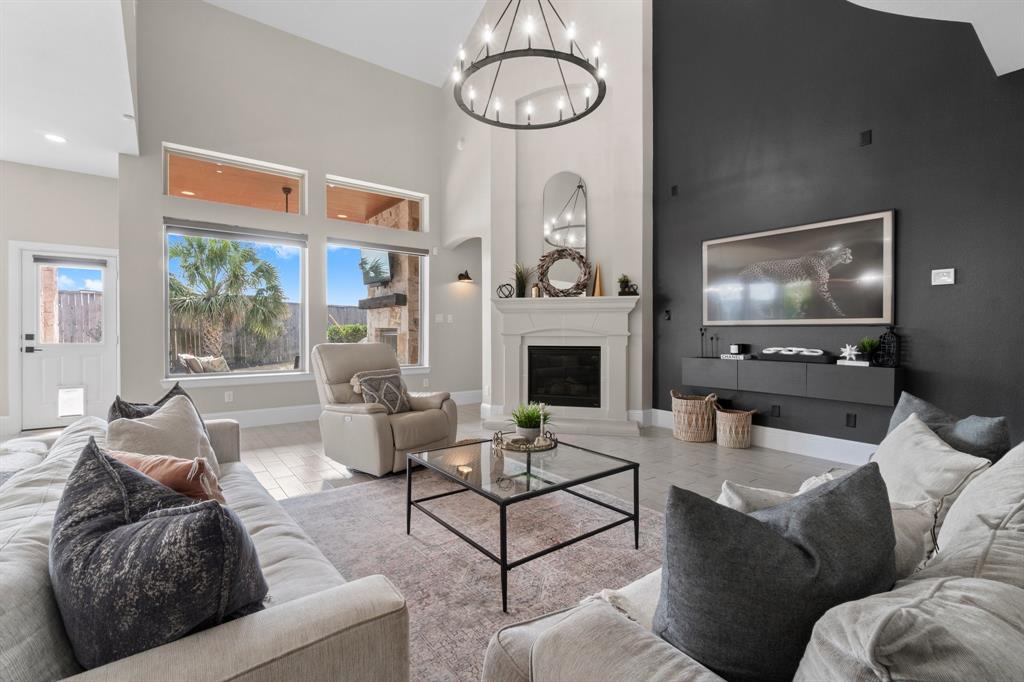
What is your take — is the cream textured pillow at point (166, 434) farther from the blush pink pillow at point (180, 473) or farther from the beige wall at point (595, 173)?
the beige wall at point (595, 173)

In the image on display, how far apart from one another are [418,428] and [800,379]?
316cm

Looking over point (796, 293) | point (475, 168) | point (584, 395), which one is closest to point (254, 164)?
point (475, 168)

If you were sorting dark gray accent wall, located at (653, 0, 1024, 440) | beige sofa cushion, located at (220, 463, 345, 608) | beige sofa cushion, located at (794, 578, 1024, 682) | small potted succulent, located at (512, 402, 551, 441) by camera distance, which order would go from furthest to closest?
1. dark gray accent wall, located at (653, 0, 1024, 440)
2. small potted succulent, located at (512, 402, 551, 441)
3. beige sofa cushion, located at (220, 463, 345, 608)
4. beige sofa cushion, located at (794, 578, 1024, 682)

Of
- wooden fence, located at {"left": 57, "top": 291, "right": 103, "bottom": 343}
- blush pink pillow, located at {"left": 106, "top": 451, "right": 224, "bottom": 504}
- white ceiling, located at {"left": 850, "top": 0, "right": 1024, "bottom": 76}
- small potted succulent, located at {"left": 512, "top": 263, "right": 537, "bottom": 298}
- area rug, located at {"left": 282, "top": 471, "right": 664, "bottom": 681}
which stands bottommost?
area rug, located at {"left": 282, "top": 471, "right": 664, "bottom": 681}

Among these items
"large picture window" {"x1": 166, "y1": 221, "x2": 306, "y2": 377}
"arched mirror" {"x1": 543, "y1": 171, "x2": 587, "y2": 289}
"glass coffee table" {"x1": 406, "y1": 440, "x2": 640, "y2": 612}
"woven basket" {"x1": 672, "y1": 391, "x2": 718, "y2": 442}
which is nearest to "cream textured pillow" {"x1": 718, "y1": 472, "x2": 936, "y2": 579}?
"glass coffee table" {"x1": 406, "y1": 440, "x2": 640, "y2": 612}

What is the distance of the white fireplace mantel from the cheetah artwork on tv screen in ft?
3.11

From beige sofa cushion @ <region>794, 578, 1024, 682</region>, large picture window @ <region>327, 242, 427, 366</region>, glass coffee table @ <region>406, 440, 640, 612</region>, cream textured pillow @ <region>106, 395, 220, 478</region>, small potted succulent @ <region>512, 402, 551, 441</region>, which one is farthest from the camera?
large picture window @ <region>327, 242, 427, 366</region>

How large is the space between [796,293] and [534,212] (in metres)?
3.04

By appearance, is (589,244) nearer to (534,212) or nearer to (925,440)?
(534,212)

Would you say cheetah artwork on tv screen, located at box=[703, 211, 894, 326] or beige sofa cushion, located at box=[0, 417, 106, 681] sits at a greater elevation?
cheetah artwork on tv screen, located at box=[703, 211, 894, 326]

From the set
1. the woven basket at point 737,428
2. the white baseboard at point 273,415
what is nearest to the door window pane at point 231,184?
the white baseboard at point 273,415

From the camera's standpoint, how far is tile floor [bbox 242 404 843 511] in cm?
339

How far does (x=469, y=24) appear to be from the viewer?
637cm

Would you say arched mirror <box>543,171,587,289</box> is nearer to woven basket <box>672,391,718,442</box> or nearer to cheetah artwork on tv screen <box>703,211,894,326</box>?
cheetah artwork on tv screen <box>703,211,894,326</box>
